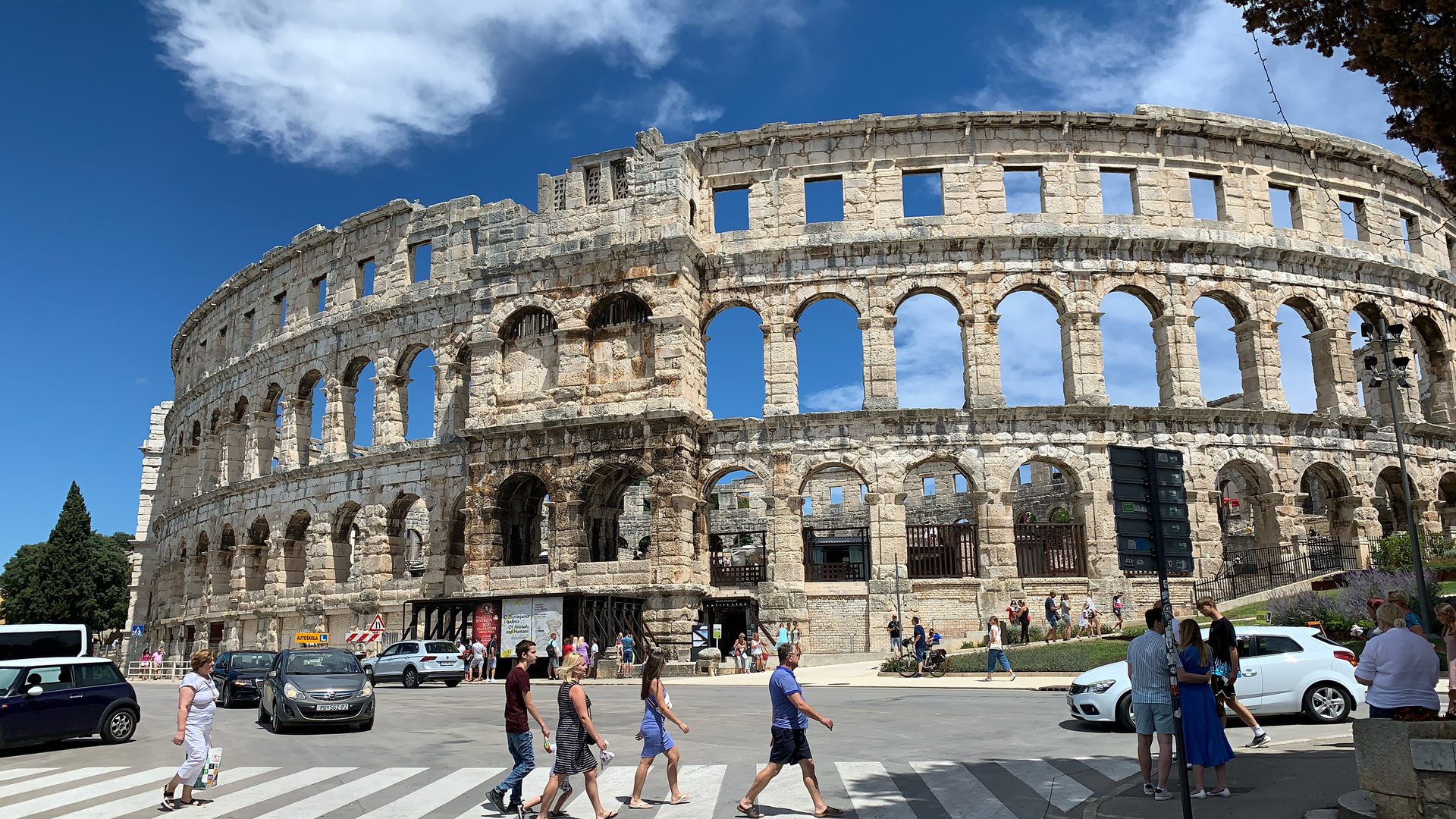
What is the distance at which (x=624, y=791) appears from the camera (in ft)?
33.6

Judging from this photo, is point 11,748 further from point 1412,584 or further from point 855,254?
point 1412,584

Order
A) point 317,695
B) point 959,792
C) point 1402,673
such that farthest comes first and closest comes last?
point 317,695, point 959,792, point 1402,673

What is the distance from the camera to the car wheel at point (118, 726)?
51.1 feet

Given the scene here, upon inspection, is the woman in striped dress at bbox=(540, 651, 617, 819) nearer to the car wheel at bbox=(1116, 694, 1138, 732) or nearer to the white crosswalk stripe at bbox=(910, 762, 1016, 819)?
the white crosswalk stripe at bbox=(910, 762, 1016, 819)

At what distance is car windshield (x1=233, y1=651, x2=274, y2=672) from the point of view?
22.2 meters

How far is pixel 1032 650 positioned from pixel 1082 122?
56.3 feet

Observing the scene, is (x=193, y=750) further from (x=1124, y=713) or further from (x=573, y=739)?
(x=1124, y=713)

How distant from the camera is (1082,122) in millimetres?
31453

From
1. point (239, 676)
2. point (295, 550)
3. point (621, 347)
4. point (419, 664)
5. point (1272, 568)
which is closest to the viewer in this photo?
point (239, 676)

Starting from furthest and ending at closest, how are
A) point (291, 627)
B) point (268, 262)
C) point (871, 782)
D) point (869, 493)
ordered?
point (268, 262), point (291, 627), point (869, 493), point (871, 782)

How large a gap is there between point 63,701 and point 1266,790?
52.6 feet

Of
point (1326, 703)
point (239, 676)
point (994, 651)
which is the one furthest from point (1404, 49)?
point (239, 676)

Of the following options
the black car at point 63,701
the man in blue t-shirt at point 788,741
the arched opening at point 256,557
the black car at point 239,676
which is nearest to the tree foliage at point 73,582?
the arched opening at point 256,557

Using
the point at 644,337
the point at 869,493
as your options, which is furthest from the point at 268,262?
the point at 869,493
